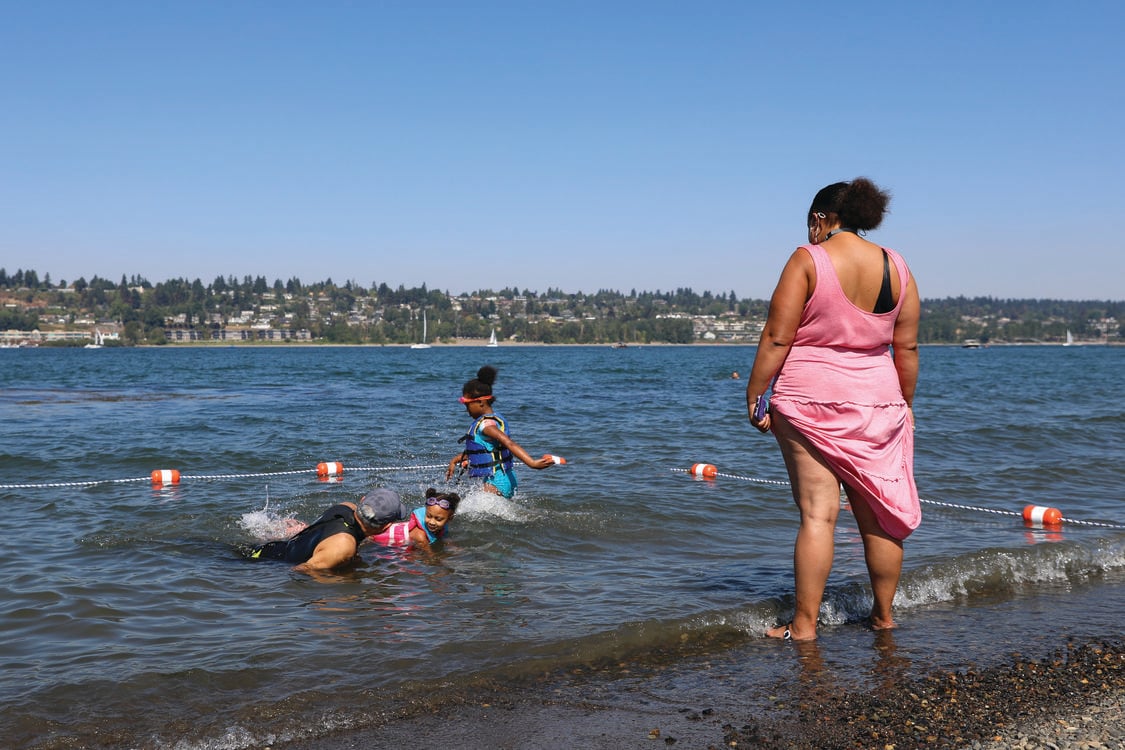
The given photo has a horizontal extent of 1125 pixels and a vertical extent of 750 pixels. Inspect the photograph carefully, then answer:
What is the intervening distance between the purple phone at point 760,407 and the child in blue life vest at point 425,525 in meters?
3.88

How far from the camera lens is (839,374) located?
502cm

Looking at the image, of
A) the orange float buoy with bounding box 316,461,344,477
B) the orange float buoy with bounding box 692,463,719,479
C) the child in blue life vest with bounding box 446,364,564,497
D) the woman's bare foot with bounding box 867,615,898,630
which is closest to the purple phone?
the woman's bare foot with bounding box 867,615,898,630

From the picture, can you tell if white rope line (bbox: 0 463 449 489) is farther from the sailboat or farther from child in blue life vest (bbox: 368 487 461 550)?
the sailboat

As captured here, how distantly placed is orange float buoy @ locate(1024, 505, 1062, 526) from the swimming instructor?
632 centimetres

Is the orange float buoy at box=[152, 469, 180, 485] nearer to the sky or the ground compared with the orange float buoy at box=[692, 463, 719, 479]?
nearer to the ground

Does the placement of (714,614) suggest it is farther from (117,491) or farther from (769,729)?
(117,491)

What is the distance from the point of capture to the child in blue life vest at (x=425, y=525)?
8.32 metres

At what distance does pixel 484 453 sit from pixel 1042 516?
5.62 meters

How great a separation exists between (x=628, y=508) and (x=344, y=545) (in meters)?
4.08

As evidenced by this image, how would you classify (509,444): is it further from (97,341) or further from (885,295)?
(97,341)

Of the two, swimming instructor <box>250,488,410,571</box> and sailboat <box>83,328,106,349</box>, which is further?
sailboat <box>83,328,106,349</box>

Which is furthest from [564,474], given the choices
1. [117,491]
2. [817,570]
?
[817,570]

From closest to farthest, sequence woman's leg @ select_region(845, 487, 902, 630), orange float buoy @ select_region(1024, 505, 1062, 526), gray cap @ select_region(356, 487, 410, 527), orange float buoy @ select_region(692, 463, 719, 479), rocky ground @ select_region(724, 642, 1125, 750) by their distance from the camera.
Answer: rocky ground @ select_region(724, 642, 1125, 750) < woman's leg @ select_region(845, 487, 902, 630) < gray cap @ select_region(356, 487, 410, 527) < orange float buoy @ select_region(1024, 505, 1062, 526) < orange float buoy @ select_region(692, 463, 719, 479)

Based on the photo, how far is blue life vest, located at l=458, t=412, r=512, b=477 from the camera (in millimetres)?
9547
